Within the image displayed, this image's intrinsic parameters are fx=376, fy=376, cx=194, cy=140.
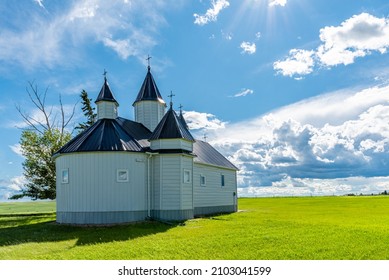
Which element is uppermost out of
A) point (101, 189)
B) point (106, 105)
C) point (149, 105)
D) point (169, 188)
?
point (149, 105)

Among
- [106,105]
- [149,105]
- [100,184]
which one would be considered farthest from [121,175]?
[149,105]

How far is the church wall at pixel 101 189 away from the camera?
20906 millimetres

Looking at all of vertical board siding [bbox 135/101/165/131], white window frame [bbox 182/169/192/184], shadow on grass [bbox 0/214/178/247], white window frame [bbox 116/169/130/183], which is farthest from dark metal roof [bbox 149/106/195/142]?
shadow on grass [bbox 0/214/178/247]

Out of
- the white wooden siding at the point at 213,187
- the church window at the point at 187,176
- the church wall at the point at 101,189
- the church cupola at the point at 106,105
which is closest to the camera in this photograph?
the church wall at the point at 101,189

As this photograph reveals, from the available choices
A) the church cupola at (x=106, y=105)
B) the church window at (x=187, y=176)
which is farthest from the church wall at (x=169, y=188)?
the church cupola at (x=106, y=105)

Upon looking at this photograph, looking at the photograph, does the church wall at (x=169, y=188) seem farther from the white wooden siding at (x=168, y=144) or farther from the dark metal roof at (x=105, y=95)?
the dark metal roof at (x=105, y=95)

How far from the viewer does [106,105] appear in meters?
24.5

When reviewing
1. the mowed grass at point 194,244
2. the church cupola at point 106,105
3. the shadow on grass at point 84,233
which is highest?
the church cupola at point 106,105

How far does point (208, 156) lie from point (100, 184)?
1214cm

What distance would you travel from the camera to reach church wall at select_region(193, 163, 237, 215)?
2692cm

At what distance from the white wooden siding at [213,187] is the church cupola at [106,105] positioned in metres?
6.85

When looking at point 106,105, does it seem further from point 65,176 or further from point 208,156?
point 208,156

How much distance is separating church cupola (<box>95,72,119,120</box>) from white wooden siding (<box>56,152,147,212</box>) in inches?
153
